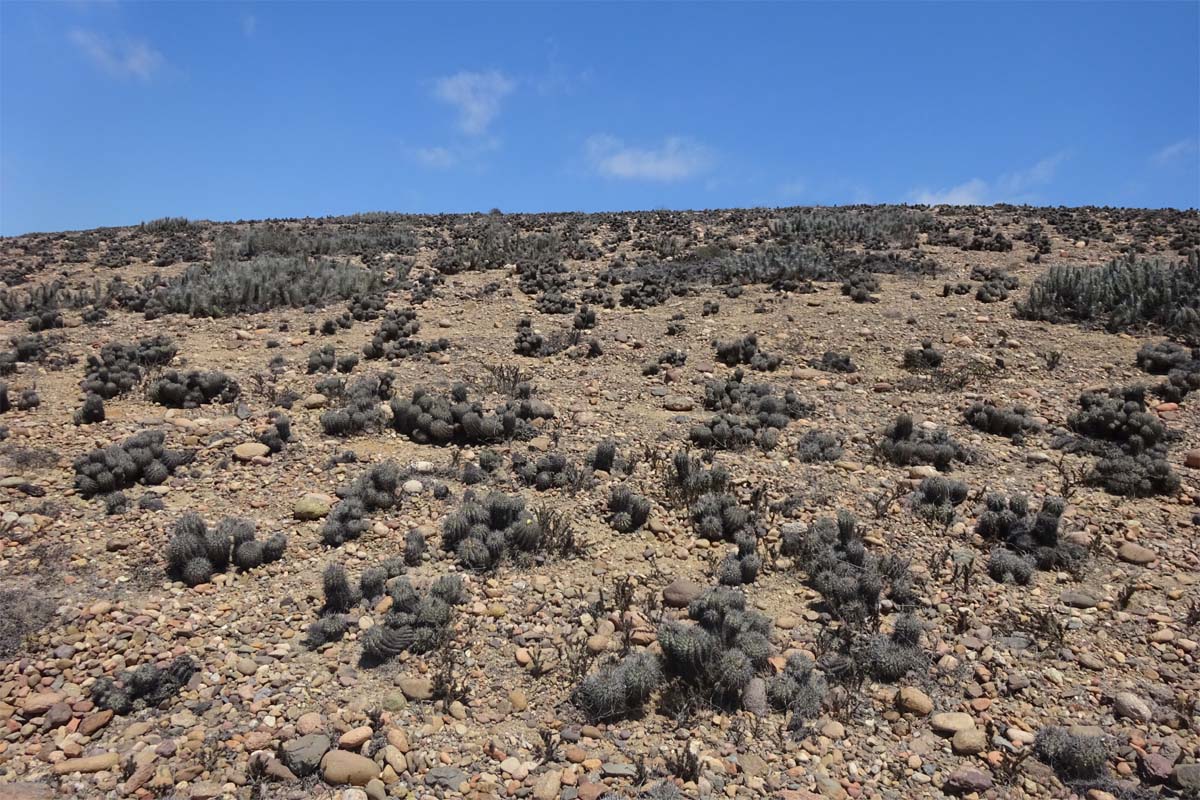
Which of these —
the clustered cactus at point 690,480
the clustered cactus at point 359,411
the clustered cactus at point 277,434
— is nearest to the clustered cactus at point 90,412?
the clustered cactus at point 277,434

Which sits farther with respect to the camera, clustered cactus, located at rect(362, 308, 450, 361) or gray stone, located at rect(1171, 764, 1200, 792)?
clustered cactus, located at rect(362, 308, 450, 361)

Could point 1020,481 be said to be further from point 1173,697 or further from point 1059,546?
point 1173,697

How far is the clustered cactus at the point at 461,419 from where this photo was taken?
28.5 ft

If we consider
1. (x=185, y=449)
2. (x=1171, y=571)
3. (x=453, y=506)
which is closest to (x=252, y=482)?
(x=185, y=449)

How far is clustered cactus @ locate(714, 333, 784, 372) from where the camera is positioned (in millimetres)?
11172

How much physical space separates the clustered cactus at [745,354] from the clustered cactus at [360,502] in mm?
5812

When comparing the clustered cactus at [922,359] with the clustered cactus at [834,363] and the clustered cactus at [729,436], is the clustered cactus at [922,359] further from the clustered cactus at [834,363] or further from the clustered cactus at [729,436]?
the clustered cactus at [729,436]

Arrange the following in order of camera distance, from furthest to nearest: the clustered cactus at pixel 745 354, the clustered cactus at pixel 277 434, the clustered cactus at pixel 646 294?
the clustered cactus at pixel 646 294
the clustered cactus at pixel 745 354
the clustered cactus at pixel 277 434

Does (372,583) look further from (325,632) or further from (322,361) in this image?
(322,361)

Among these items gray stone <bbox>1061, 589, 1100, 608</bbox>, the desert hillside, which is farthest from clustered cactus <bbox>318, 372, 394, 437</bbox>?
gray stone <bbox>1061, 589, 1100, 608</bbox>

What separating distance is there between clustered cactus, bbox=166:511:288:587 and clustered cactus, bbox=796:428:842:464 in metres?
5.51

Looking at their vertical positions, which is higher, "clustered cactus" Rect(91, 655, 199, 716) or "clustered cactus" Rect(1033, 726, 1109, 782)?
"clustered cactus" Rect(91, 655, 199, 716)

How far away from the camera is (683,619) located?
584cm

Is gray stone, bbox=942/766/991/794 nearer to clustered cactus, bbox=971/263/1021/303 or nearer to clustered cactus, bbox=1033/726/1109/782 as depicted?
clustered cactus, bbox=1033/726/1109/782
